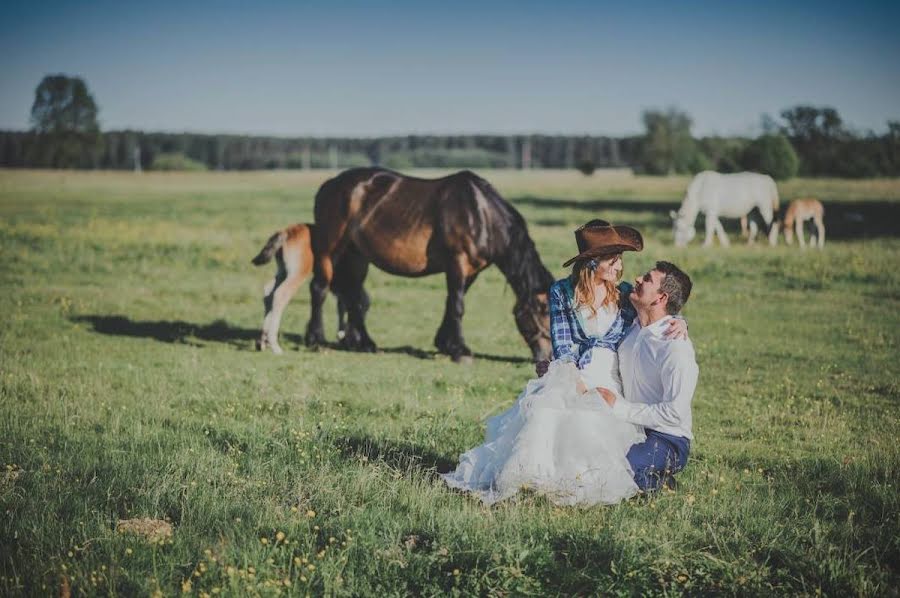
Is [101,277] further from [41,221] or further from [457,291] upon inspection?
[41,221]

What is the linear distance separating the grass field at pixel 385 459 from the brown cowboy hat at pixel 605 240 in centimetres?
159

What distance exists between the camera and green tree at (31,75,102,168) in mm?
88188

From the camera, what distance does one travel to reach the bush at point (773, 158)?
176ft

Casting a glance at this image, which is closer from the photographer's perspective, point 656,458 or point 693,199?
point 656,458

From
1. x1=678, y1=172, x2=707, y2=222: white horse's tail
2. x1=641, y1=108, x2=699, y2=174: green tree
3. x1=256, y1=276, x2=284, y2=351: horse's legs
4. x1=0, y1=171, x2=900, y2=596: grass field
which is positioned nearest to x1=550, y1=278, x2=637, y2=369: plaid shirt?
x1=0, y1=171, x2=900, y2=596: grass field

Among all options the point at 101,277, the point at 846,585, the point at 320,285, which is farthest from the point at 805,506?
the point at 101,277

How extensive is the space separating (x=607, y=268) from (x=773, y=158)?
53.1 meters

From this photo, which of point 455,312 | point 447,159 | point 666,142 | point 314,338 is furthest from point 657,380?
point 447,159

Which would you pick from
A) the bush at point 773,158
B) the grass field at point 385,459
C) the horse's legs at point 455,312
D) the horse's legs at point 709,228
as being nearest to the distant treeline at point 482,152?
the bush at point 773,158

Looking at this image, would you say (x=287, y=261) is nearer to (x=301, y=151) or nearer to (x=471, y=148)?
(x=301, y=151)

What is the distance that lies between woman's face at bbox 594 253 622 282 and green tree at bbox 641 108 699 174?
287 ft

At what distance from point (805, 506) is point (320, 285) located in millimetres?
8055

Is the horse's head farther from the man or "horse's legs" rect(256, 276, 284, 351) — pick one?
the man

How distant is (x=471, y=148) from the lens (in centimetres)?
15725
